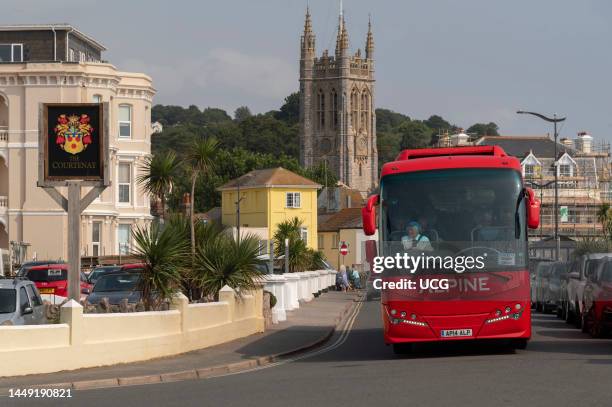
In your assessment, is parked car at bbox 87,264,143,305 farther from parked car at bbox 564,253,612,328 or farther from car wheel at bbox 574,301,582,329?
car wheel at bbox 574,301,582,329

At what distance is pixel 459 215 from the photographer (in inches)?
818

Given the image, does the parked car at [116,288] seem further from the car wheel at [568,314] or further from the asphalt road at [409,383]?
the car wheel at [568,314]

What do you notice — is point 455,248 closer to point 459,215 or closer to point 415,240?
point 459,215

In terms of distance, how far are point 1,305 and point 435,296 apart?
7.42 m

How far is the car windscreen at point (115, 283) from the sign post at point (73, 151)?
6.23 meters

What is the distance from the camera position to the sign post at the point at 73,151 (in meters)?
23.2

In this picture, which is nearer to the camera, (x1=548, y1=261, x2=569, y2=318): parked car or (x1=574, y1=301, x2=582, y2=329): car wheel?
(x1=574, y1=301, x2=582, y2=329): car wheel

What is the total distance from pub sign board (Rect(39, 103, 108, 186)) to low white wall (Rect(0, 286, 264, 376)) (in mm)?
3008

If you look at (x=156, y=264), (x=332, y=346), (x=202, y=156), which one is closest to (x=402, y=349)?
(x=332, y=346)

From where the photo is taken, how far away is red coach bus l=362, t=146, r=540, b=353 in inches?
805

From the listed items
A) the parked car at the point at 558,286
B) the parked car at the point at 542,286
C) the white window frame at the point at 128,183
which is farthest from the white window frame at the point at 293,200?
the parked car at the point at 558,286

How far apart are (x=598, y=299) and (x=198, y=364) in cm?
1015

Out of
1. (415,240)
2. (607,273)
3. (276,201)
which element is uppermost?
(276,201)

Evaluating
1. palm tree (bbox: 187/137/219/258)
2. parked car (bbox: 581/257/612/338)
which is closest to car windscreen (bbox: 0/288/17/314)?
parked car (bbox: 581/257/612/338)
